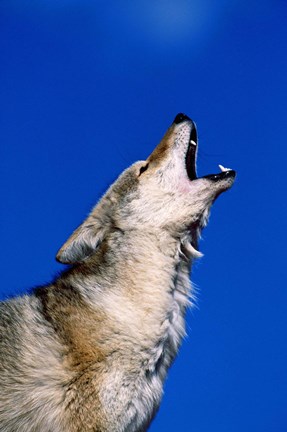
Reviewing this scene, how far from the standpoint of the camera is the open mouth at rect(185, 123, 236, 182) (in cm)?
810

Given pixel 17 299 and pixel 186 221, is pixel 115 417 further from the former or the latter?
pixel 186 221

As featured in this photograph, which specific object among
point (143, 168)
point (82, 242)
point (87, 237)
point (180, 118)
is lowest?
point (82, 242)

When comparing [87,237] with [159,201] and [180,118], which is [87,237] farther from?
[180,118]

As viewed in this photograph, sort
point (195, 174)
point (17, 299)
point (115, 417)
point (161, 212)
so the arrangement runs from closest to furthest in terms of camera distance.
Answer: point (115, 417), point (17, 299), point (161, 212), point (195, 174)

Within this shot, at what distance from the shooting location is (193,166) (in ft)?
27.9

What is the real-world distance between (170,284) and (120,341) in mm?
1059

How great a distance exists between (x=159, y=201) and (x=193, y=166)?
94cm

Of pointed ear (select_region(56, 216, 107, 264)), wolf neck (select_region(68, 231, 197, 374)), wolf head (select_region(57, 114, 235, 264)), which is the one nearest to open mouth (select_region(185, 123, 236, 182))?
wolf head (select_region(57, 114, 235, 264))

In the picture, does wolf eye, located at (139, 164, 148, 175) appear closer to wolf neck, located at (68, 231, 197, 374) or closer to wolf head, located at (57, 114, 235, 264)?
wolf head, located at (57, 114, 235, 264)

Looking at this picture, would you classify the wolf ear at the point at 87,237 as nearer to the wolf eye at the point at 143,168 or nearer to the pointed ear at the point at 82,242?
the pointed ear at the point at 82,242

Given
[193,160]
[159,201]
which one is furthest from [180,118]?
[159,201]

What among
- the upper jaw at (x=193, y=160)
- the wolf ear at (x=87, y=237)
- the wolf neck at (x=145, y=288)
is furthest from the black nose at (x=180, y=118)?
the wolf neck at (x=145, y=288)

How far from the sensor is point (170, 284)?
7.27 meters

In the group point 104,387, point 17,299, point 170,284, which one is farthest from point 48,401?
point 170,284
